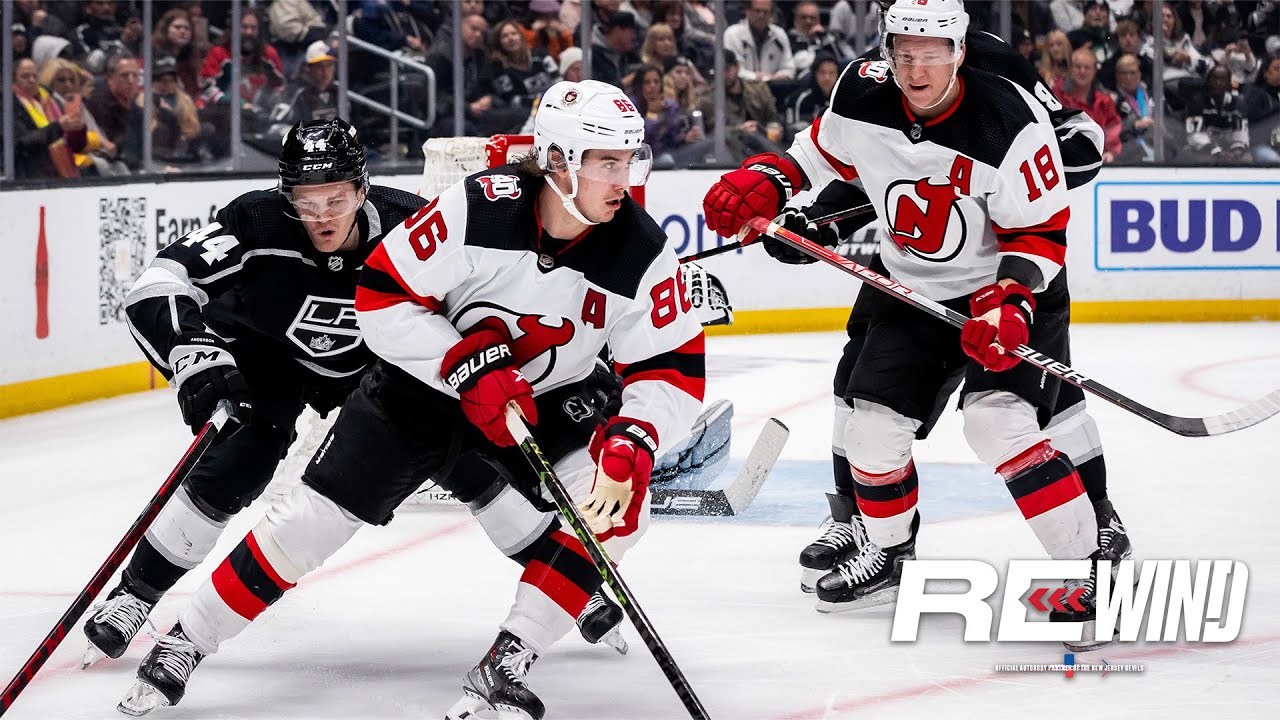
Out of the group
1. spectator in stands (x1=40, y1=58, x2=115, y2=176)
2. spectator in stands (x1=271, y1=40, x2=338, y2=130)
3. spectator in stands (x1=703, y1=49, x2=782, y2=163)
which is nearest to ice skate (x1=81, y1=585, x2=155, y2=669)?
spectator in stands (x1=40, y1=58, x2=115, y2=176)

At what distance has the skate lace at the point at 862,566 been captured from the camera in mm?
3520

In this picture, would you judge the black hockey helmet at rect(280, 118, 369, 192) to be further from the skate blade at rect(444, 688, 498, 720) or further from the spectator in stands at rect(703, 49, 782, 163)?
the spectator in stands at rect(703, 49, 782, 163)

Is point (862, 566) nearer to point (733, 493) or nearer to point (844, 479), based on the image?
point (844, 479)

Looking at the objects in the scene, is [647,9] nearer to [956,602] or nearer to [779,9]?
[779,9]

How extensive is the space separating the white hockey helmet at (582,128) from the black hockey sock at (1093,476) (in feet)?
4.34

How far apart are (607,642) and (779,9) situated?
5.70 m

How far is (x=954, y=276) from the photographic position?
3.36m

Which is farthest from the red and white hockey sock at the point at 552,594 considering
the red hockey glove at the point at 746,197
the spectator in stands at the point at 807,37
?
the spectator in stands at the point at 807,37

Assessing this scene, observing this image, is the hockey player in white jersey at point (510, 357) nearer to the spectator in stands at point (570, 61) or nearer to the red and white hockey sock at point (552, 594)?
the red and white hockey sock at point (552, 594)

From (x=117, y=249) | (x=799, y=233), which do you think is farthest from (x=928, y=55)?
(x=117, y=249)

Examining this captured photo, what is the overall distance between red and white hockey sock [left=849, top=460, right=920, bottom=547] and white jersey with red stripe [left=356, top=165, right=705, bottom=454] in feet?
2.40

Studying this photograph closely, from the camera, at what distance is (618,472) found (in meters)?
2.63

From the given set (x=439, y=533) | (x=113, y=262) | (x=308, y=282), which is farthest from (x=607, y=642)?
(x=113, y=262)

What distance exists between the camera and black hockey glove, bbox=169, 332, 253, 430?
289cm
